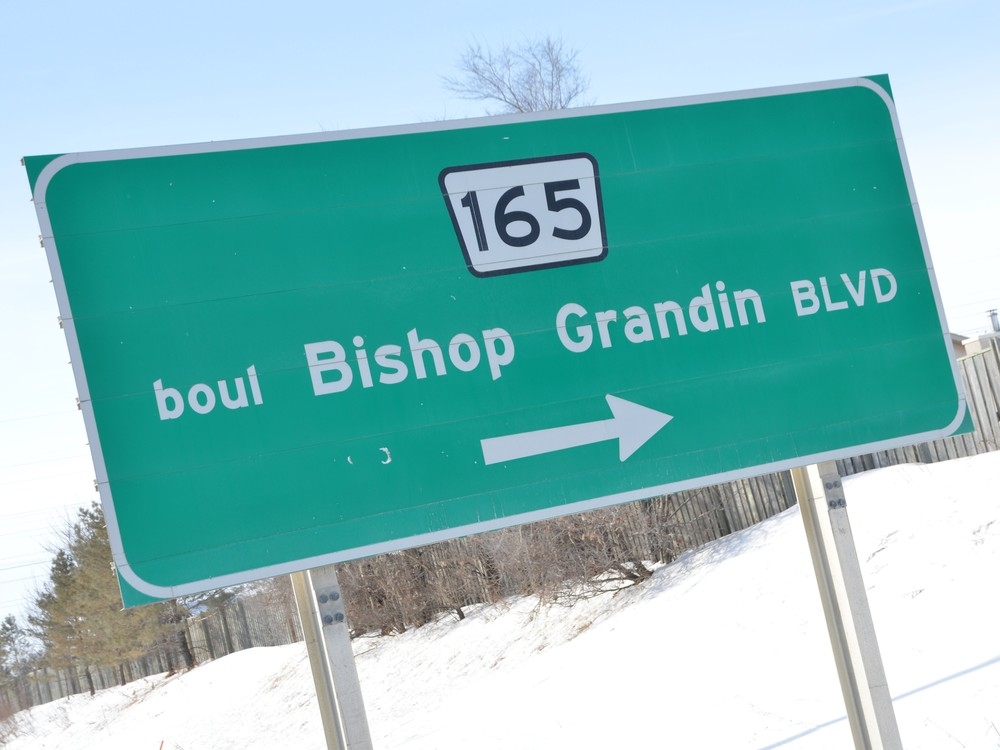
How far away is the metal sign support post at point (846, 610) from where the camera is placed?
5020 millimetres

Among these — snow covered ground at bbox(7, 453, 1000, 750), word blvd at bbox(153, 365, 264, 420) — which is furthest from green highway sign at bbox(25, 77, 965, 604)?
snow covered ground at bbox(7, 453, 1000, 750)

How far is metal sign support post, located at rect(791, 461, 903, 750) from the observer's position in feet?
16.5

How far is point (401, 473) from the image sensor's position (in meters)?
4.50

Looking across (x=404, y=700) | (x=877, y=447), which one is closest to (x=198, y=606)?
(x=404, y=700)

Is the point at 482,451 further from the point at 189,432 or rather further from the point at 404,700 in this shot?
the point at 404,700

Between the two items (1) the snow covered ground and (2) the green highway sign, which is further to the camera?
(1) the snow covered ground

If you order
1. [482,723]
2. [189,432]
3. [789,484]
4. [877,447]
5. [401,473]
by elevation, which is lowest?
[482,723]

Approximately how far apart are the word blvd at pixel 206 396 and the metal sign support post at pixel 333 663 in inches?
28.6

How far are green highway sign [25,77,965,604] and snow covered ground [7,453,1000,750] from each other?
10.0 ft

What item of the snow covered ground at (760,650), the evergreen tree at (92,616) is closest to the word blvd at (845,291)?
the snow covered ground at (760,650)

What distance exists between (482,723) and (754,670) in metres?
3.48

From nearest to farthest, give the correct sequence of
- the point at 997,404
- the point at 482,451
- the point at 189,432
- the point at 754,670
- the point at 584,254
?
1. the point at 189,432
2. the point at 482,451
3. the point at 584,254
4. the point at 754,670
5. the point at 997,404

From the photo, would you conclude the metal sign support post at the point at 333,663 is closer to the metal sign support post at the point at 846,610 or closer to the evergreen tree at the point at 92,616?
the metal sign support post at the point at 846,610

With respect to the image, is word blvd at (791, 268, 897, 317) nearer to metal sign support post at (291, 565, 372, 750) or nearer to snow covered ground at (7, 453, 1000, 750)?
metal sign support post at (291, 565, 372, 750)
